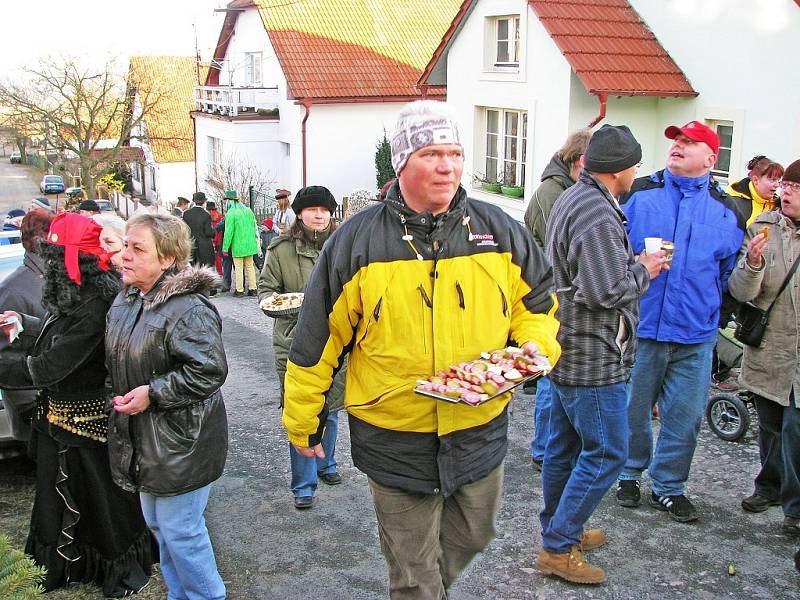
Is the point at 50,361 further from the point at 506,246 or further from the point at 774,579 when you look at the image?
the point at 774,579

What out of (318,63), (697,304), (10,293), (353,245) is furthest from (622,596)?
(318,63)

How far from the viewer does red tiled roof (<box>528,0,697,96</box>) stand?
1388cm

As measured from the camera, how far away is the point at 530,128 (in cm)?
1614

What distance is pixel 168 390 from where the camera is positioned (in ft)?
11.8

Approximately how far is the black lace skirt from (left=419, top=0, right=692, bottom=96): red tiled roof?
11.5 meters

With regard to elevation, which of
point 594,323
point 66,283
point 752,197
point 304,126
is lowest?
point 594,323

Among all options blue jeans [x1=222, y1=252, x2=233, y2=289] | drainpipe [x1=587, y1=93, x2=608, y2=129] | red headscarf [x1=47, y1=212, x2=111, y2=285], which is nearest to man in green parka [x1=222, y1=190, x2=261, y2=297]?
blue jeans [x1=222, y1=252, x2=233, y2=289]

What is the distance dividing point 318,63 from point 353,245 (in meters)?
25.2

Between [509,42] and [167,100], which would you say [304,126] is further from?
[167,100]

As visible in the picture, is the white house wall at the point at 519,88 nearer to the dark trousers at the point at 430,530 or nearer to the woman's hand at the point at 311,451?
the dark trousers at the point at 430,530

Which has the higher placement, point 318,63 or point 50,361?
point 318,63

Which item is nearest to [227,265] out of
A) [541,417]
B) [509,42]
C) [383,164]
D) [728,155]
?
[509,42]

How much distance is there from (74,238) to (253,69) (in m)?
28.6

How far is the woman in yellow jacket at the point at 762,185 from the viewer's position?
698 centimetres
